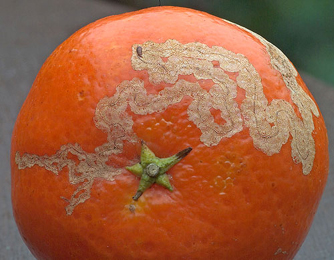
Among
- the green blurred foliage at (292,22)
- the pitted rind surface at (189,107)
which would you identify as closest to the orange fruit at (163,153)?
the pitted rind surface at (189,107)

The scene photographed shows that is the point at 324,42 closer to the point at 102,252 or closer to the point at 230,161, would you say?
the point at 230,161

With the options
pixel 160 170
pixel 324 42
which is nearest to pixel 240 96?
pixel 160 170

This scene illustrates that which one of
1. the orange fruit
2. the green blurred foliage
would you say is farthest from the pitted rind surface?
the green blurred foliage

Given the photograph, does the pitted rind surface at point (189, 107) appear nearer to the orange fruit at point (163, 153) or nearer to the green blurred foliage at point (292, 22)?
the orange fruit at point (163, 153)

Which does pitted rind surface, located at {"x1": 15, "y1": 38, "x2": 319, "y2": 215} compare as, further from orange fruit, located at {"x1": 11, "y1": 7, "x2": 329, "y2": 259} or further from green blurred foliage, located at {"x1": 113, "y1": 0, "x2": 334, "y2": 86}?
green blurred foliage, located at {"x1": 113, "y1": 0, "x2": 334, "y2": 86}

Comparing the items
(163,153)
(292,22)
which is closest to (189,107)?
(163,153)

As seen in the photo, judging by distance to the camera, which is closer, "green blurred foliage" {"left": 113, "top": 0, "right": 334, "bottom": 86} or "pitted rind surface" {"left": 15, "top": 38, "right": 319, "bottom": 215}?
"pitted rind surface" {"left": 15, "top": 38, "right": 319, "bottom": 215}
